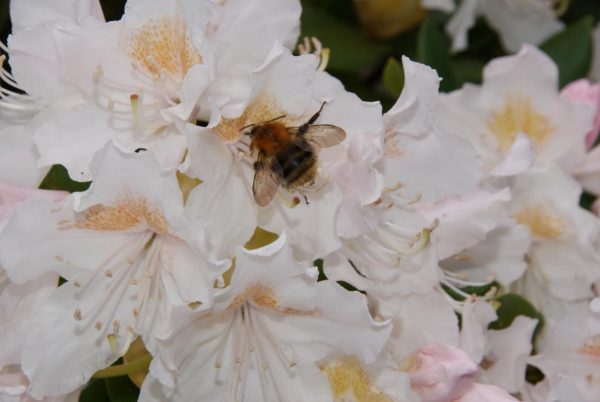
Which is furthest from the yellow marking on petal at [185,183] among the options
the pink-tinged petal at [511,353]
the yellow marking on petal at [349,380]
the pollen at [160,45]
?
the pink-tinged petal at [511,353]

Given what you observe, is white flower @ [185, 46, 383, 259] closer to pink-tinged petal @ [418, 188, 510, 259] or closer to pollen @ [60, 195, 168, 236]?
pollen @ [60, 195, 168, 236]

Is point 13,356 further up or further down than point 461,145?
further down

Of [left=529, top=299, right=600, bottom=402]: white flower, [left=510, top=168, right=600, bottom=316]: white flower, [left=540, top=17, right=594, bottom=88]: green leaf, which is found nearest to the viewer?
[left=529, top=299, right=600, bottom=402]: white flower

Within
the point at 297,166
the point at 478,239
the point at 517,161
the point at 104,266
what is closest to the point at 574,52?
the point at 517,161

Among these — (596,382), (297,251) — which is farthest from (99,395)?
(596,382)

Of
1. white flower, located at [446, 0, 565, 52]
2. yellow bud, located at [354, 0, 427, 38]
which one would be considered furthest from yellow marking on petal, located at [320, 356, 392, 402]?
white flower, located at [446, 0, 565, 52]

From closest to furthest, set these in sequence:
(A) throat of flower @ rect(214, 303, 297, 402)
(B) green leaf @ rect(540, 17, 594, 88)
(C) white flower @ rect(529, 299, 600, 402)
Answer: (A) throat of flower @ rect(214, 303, 297, 402) < (C) white flower @ rect(529, 299, 600, 402) < (B) green leaf @ rect(540, 17, 594, 88)

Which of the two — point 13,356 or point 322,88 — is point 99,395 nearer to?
point 13,356
